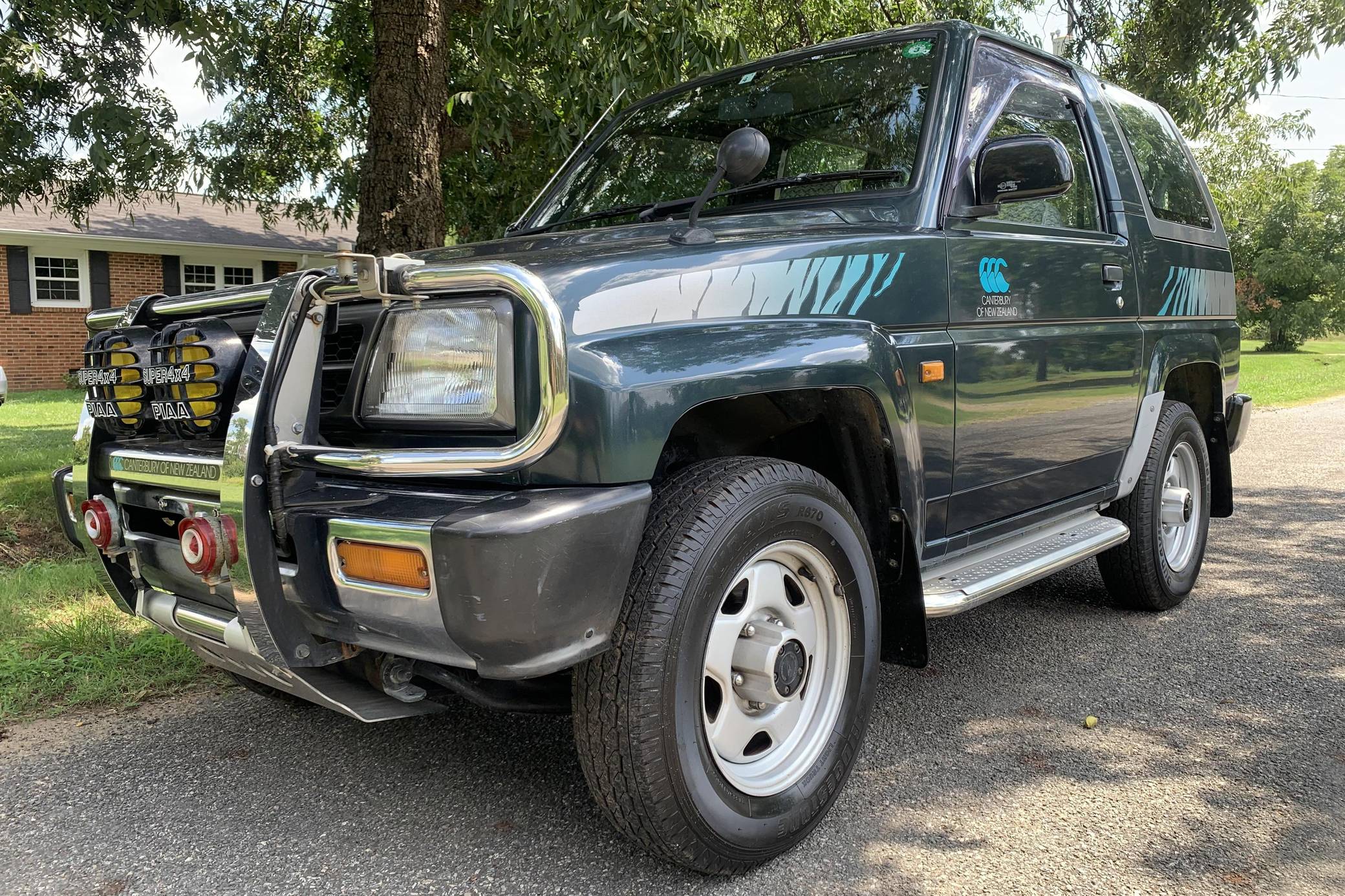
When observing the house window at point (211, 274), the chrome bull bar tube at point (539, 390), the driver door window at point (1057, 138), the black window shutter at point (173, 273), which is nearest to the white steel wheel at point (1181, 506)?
the driver door window at point (1057, 138)

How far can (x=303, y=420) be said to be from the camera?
2.21m

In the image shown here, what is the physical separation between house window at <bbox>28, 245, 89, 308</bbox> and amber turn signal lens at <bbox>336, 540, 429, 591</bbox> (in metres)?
19.4

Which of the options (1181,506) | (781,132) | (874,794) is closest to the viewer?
(874,794)

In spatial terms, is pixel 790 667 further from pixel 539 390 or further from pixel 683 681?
pixel 539 390

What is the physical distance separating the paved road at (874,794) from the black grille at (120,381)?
1.05m

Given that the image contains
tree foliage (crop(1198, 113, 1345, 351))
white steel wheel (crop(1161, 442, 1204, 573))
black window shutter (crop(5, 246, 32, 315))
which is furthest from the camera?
tree foliage (crop(1198, 113, 1345, 351))

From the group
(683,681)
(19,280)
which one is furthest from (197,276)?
(683,681)

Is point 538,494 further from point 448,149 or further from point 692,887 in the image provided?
point 448,149

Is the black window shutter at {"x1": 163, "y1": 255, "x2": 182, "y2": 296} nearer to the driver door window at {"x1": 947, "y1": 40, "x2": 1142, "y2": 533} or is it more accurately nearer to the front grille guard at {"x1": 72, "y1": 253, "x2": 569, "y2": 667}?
the driver door window at {"x1": 947, "y1": 40, "x2": 1142, "y2": 533}

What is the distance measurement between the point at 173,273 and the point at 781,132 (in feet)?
62.6

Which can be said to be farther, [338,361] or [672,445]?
[672,445]

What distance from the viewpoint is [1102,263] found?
371 centimetres

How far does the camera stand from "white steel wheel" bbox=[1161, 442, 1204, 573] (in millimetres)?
4402

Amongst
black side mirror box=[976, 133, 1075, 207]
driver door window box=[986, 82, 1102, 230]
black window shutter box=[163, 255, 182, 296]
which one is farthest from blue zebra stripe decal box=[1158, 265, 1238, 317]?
black window shutter box=[163, 255, 182, 296]
